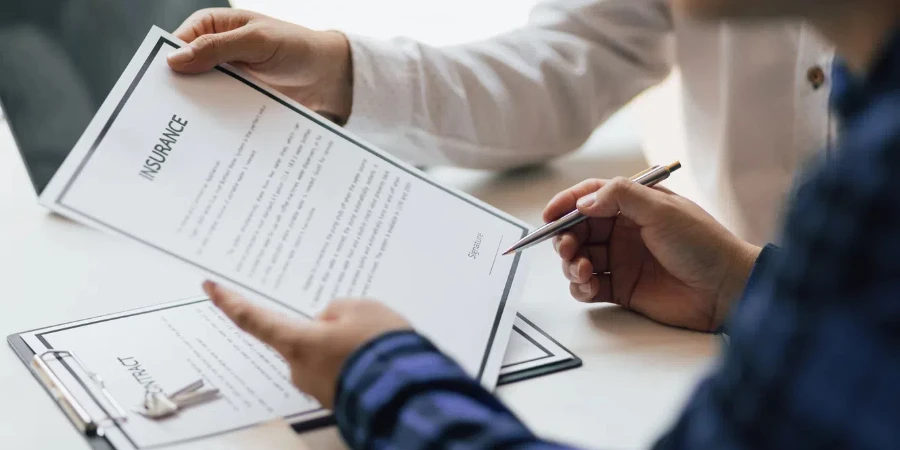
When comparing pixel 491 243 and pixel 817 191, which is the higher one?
pixel 817 191

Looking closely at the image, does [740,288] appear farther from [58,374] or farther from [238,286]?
[58,374]

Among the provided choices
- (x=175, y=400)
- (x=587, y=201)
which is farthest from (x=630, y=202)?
(x=175, y=400)

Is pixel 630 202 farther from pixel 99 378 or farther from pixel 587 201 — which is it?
pixel 99 378

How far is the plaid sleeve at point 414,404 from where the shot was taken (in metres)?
0.48

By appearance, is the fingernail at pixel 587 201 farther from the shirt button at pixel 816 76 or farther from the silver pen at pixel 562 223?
the shirt button at pixel 816 76

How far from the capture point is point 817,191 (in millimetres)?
340

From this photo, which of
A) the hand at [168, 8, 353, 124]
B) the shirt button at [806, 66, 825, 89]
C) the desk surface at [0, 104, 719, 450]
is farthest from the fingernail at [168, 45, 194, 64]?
the shirt button at [806, 66, 825, 89]

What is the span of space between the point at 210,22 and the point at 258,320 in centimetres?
37

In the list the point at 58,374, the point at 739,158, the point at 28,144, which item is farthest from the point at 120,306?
the point at 739,158

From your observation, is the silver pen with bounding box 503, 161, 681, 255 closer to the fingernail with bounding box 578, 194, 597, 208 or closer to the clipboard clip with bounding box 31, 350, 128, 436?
the fingernail with bounding box 578, 194, 597, 208

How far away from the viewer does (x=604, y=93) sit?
1.11m

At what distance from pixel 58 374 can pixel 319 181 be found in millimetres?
240

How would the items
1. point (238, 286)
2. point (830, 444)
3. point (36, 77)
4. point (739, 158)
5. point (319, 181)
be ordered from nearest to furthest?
point (830, 444)
point (238, 286)
point (319, 181)
point (36, 77)
point (739, 158)

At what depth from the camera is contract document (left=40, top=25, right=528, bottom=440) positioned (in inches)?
24.0
